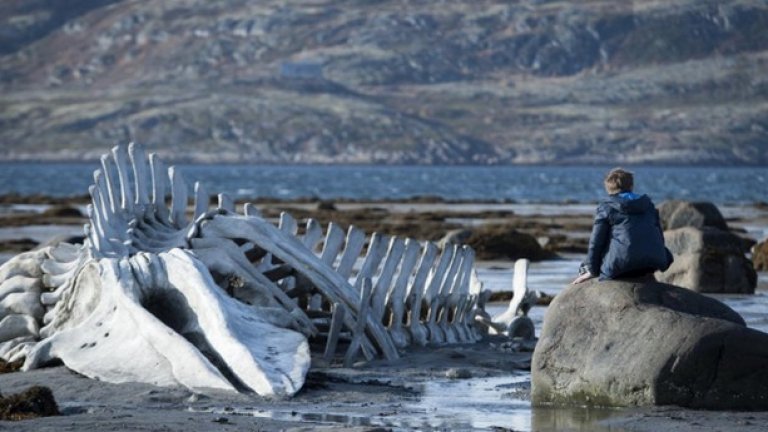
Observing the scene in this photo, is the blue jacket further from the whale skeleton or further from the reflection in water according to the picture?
the whale skeleton

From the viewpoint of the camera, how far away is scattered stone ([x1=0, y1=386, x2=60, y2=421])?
10602 mm

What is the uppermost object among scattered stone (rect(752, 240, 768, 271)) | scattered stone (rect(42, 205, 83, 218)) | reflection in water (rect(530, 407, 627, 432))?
scattered stone (rect(42, 205, 83, 218))

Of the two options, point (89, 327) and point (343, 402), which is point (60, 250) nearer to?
point (89, 327)

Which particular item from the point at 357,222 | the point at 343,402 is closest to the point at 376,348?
the point at 343,402

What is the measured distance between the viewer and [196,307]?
A: 11945mm

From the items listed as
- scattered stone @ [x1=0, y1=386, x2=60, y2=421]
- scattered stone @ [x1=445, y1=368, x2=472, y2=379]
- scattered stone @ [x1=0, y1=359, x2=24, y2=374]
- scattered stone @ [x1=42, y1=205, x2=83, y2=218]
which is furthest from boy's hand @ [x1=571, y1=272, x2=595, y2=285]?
scattered stone @ [x1=42, y1=205, x2=83, y2=218]

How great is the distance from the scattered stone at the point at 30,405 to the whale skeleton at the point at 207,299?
94cm

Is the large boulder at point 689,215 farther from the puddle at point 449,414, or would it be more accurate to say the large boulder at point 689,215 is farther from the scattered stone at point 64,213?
the puddle at point 449,414

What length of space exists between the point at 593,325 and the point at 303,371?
1.90m

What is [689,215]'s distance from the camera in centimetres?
3747

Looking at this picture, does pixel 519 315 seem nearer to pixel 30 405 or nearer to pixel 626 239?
pixel 626 239

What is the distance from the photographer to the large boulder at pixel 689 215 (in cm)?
3734

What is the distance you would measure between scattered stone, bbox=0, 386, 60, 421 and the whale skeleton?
937 millimetres

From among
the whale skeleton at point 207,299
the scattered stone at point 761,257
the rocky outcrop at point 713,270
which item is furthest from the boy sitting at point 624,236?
the scattered stone at point 761,257
